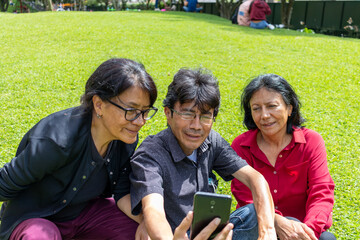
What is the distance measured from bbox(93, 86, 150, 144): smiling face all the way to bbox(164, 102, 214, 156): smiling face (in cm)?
21

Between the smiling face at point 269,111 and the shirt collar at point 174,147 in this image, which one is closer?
the shirt collar at point 174,147

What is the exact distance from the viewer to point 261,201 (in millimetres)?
2441

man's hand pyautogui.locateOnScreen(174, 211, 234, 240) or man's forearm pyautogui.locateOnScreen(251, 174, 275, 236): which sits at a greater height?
man's hand pyautogui.locateOnScreen(174, 211, 234, 240)

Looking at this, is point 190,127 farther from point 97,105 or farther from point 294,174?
point 294,174

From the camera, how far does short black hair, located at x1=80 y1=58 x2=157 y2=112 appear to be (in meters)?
2.26

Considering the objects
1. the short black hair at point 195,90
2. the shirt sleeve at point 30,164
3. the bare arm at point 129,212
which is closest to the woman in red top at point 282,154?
the short black hair at point 195,90

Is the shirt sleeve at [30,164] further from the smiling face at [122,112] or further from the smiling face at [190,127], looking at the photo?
the smiling face at [190,127]

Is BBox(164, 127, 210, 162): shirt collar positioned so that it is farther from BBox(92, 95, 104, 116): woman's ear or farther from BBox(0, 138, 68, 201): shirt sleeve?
BBox(0, 138, 68, 201): shirt sleeve

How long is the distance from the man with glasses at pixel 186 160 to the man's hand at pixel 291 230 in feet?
0.65

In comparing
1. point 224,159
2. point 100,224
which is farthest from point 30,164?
point 224,159

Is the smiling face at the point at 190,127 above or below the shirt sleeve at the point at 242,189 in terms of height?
above

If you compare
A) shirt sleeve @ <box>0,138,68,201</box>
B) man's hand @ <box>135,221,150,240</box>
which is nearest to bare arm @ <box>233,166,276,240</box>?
man's hand @ <box>135,221,150,240</box>

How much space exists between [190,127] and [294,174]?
3.33 ft

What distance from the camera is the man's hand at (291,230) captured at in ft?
8.31
